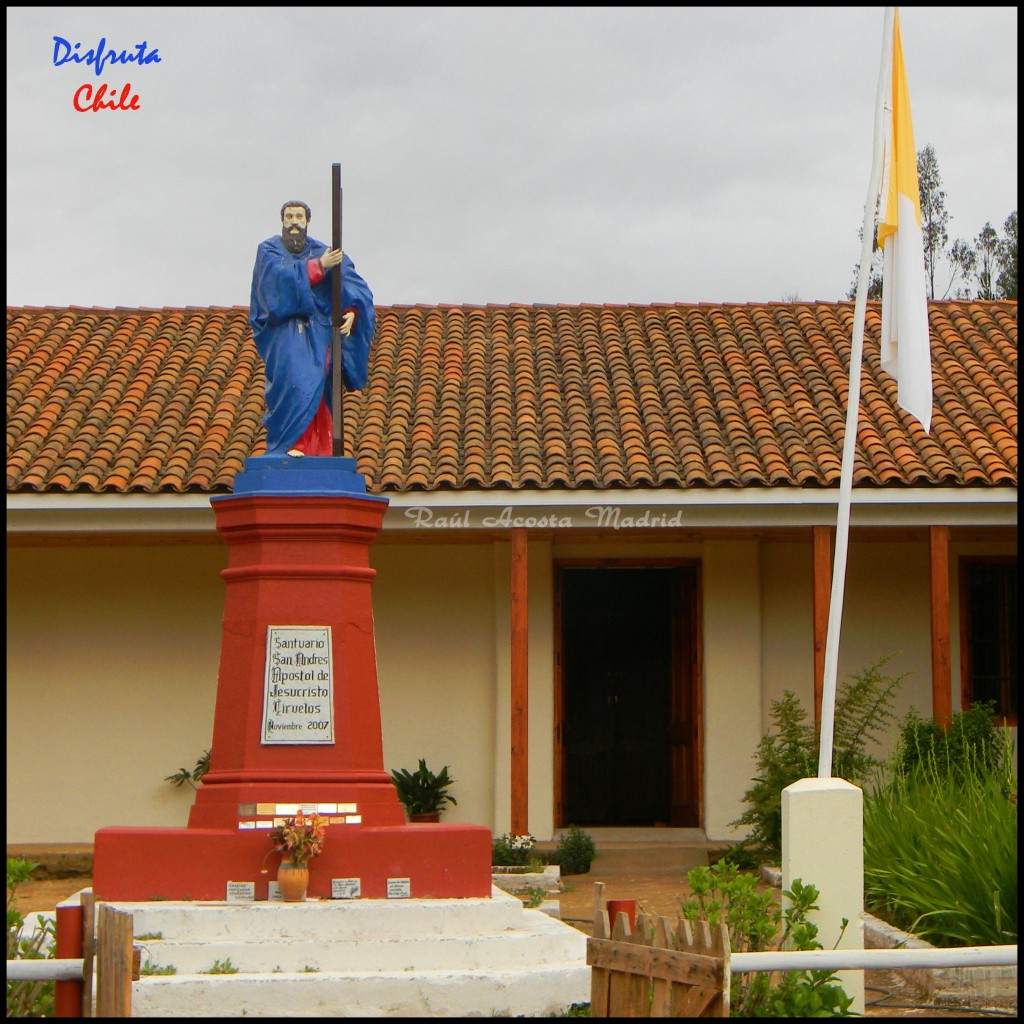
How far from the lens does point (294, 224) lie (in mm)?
8812

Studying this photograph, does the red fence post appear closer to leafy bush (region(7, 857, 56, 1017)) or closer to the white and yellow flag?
leafy bush (region(7, 857, 56, 1017))

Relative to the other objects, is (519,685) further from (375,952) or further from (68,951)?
(68,951)

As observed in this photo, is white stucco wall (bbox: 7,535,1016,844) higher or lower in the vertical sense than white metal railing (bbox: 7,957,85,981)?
higher

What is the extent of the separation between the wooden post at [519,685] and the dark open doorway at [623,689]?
1735 mm

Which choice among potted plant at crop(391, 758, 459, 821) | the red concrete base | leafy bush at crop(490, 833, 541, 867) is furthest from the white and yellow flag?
potted plant at crop(391, 758, 459, 821)

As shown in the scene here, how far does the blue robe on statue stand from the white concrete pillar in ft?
11.7

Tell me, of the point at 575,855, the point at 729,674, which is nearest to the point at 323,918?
the point at 575,855

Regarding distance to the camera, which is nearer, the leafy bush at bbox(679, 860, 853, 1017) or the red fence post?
the red fence post

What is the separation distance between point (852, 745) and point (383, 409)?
538 centimetres

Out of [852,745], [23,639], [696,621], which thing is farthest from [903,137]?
[23,639]

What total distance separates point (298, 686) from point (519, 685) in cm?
506

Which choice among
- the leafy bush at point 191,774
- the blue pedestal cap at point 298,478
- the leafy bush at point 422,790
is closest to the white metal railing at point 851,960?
the blue pedestal cap at point 298,478

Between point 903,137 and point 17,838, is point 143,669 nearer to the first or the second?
point 17,838

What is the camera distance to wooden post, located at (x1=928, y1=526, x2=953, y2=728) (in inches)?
510
